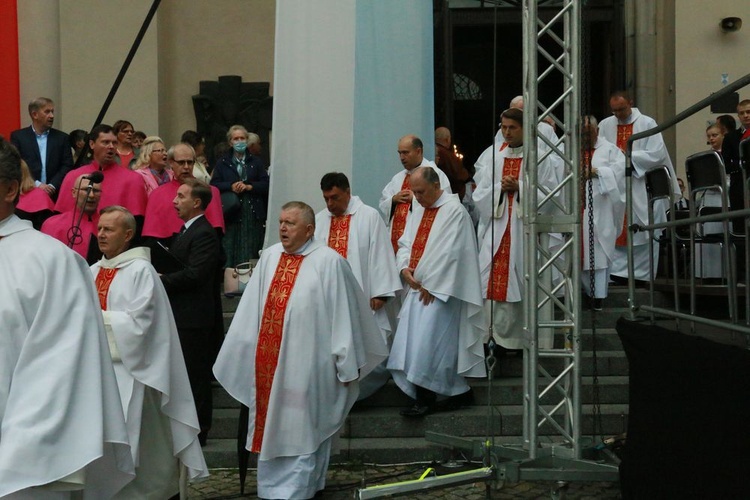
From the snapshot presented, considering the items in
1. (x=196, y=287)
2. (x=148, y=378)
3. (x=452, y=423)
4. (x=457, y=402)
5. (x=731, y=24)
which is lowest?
(x=452, y=423)

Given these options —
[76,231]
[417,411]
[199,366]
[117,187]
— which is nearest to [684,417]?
[417,411]

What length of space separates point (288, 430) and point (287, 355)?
49 cm

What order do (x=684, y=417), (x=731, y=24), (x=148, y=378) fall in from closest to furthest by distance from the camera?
(x=684, y=417), (x=148, y=378), (x=731, y=24)

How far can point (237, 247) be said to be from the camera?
1102 cm

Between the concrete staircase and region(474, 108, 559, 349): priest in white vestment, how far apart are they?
27 cm

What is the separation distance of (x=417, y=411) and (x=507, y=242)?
1.82 m

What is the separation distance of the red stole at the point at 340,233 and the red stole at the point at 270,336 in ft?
5.04

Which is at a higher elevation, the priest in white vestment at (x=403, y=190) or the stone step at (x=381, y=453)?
the priest in white vestment at (x=403, y=190)

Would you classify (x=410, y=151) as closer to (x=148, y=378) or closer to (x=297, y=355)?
(x=297, y=355)

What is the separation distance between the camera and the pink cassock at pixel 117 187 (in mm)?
9148

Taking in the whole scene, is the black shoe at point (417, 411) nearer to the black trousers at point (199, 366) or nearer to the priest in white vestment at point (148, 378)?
the black trousers at point (199, 366)

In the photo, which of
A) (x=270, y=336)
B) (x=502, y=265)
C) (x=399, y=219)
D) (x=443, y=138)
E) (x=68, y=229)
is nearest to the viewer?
(x=270, y=336)

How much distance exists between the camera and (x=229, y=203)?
10.8m

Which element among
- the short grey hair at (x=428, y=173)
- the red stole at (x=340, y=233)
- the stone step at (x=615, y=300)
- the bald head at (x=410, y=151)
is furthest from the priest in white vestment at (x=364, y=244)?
the stone step at (x=615, y=300)
